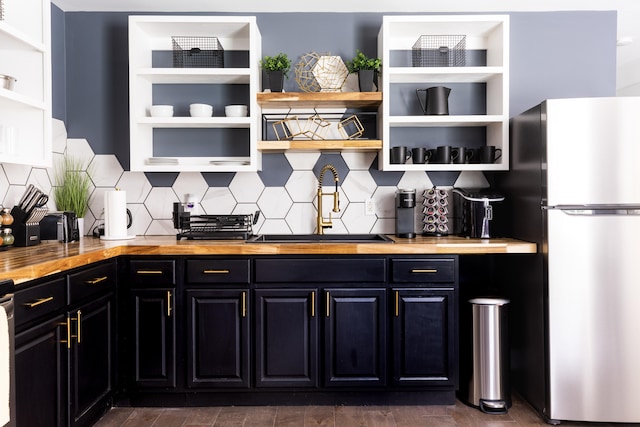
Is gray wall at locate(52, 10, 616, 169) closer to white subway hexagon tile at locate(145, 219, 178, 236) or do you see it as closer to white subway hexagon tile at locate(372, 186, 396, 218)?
white subway hexagon tile at locate(145, 219, 178, 236)

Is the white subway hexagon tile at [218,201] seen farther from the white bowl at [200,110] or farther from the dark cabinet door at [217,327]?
the dark cabinet door at [217,327]

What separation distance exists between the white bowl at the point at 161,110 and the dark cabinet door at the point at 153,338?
112 cm

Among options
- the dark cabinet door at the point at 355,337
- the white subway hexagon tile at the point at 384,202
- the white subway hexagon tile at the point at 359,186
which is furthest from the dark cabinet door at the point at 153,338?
the white subway hexagon tile at the point at 384,202

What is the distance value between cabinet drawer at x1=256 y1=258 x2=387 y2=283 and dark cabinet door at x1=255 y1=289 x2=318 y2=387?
0.07m

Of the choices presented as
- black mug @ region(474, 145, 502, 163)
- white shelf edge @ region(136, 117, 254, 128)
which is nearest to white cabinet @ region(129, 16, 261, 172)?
white shelf edge @ region(136, 117, 254, 128)

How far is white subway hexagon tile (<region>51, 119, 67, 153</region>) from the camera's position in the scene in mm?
3162

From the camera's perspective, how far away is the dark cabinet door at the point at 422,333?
8.86ft

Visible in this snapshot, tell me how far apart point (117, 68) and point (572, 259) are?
9.94 feet

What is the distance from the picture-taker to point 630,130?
2.39 m

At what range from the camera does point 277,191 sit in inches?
130

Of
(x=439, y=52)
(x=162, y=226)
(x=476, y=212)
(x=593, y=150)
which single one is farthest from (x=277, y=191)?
(x=593, y=150)

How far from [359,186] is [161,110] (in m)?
1.37

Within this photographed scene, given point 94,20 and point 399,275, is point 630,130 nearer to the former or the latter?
point 399,275

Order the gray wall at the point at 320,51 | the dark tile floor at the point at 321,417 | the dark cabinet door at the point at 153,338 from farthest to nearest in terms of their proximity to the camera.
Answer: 1. the gray wall at the point at 320,51
2. the dark cabinet door at the point at 153,338
3. the dark tile floor at the point at 321,417
